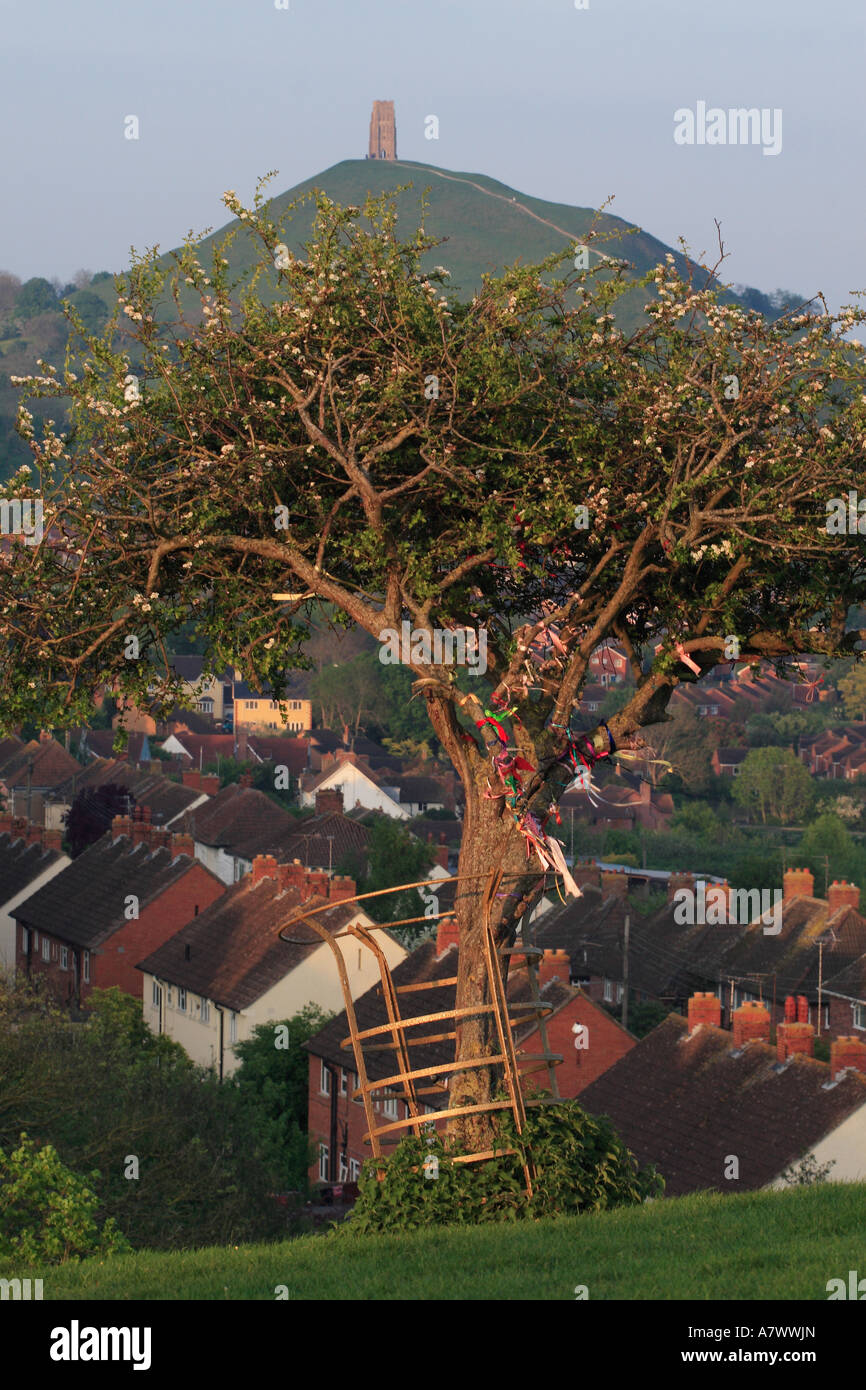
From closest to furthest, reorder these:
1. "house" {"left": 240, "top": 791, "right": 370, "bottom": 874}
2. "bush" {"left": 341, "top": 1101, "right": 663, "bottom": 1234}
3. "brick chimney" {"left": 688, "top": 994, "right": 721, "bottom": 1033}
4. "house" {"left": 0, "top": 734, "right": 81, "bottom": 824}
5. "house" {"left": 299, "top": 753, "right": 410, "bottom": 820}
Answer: "bush" {"left": 341, "top": 1101, "right": 663, "bottom": 1234}, "brick chimney" {"left": 688, "top": 994, "right": 721, "bottom": 1033}, "house" {"left": 240, "top": 791, "right": 370, "bottom": 874}, "house" {"left": 0, "top": 734, "right": 81, "bottom": 824}, "house" {"left": 299, "top": 753, "right": 410, "bottom": 820}

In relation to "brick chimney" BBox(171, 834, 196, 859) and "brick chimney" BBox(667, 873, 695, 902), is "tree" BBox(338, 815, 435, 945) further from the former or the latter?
"brick chimney" BBox(667, 873, 695, 902)

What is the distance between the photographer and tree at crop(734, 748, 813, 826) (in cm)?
14288

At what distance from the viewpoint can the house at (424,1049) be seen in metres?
41.0

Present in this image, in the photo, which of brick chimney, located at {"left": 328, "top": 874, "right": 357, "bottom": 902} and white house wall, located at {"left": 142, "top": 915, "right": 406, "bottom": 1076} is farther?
brick chimney, located at {"left": 328, "top": 874, "right": 357, "bottom": 902}

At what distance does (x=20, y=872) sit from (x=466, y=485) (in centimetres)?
6389

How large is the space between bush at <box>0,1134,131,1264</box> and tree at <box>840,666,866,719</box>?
18028cm

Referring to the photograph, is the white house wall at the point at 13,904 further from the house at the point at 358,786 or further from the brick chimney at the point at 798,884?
the house at the point at 358,786

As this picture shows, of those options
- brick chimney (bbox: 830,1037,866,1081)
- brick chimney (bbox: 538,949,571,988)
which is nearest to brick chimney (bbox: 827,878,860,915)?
brick chimney (bbox: 538,949,571,988)

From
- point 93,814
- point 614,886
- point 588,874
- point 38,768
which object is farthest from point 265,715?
point 614,886

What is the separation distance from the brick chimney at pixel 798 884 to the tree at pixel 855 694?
131430 mm

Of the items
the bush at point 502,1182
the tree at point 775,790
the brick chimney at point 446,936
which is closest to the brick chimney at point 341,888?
the brick chimney at point 446,936
